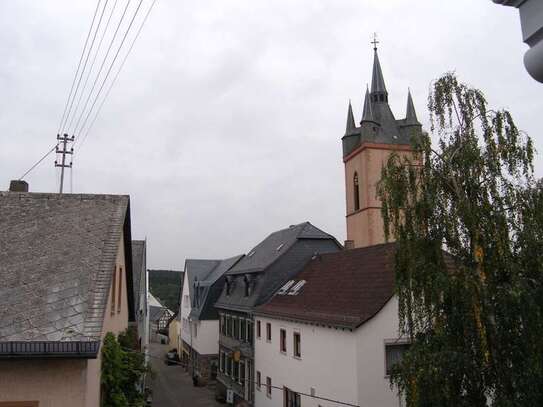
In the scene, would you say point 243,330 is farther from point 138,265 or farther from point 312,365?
point 312,365

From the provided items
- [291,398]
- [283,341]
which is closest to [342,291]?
[283,341]

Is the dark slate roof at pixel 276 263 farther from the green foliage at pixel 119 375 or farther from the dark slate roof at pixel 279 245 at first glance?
the green foliage at pixel 119 375

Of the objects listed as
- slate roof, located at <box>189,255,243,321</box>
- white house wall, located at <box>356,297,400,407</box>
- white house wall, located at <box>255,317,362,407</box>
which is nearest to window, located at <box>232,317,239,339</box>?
white house wall, located at <box>255,317,362,407</box>

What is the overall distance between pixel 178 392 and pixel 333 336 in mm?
18534

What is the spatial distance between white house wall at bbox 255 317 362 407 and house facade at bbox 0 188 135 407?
9.03 m

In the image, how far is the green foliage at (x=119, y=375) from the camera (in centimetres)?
966

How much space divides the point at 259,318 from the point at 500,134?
18818 mm

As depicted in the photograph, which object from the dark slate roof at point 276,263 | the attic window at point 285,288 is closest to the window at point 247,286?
the dark slate roof at point 276,263

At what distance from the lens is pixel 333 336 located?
711 inches

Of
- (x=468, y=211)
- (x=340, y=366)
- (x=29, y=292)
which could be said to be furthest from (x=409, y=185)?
(x=340, y=366)

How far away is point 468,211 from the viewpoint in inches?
360

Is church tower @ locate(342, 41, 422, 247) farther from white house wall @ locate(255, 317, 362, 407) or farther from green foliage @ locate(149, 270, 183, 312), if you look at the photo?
green foliage @ locate(149, 270, 183, 312)

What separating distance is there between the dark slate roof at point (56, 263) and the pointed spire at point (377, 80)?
140ft

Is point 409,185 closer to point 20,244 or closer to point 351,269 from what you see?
point 20,244
